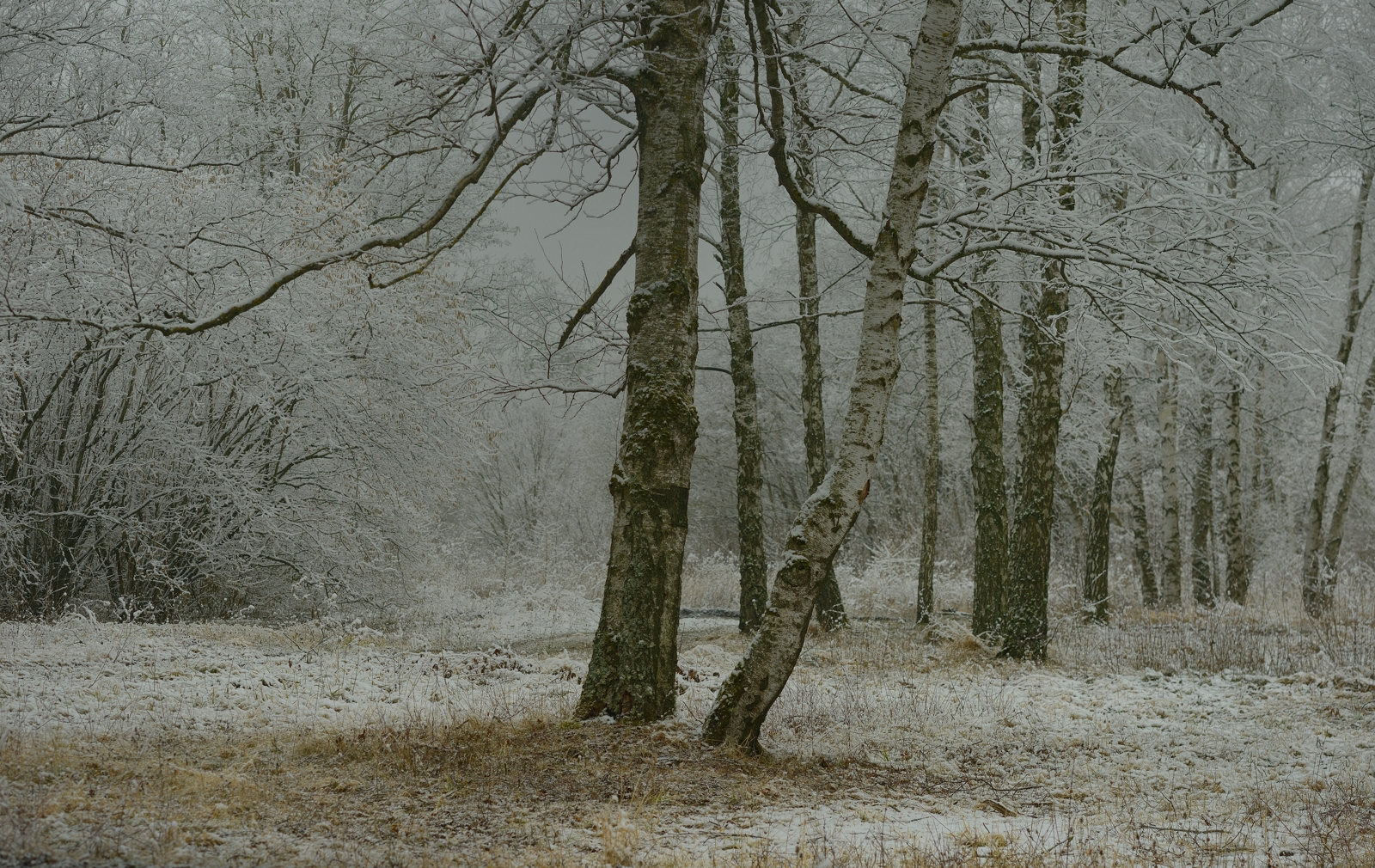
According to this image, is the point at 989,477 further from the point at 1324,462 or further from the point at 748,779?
the point at 1324,462

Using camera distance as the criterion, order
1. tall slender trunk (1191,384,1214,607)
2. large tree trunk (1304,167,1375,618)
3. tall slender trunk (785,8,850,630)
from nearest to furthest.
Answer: tall slender trunk (785,8,850,630)
large tree trunk (1304,167,1375,618)
tall slender trunk (1191,384,1214,607)

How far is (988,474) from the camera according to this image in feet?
31.6

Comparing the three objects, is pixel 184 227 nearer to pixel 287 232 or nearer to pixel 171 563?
pixel 287 232

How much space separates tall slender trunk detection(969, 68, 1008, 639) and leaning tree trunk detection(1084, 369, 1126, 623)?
3.41 metres

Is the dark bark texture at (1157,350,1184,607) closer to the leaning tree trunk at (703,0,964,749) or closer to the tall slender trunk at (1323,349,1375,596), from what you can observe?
the tall slender trunk at (1323,349,1375,596)


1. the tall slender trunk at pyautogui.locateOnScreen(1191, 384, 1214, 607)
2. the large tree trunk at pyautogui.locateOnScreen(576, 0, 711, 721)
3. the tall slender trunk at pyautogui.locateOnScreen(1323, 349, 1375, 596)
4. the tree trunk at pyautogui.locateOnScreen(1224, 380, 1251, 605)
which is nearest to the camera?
the large tree trunk at pyautogui.locateOnScreen(576, 0, 711, 721)

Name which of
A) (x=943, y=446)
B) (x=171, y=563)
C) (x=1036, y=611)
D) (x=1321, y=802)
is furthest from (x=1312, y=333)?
(x=943, y=446)

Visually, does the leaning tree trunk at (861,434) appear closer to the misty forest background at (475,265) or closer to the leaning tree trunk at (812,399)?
the misty forest background at (475,265)

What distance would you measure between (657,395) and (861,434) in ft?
3.99

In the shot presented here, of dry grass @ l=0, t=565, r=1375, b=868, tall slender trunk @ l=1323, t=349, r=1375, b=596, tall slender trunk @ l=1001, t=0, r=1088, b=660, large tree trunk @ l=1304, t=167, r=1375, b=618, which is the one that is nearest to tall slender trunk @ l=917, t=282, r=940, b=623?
tall slender trunk @ l=1001, t=0, r=1088, b=660

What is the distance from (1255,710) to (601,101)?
635cm

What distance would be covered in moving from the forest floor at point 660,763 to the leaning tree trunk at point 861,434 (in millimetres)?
414

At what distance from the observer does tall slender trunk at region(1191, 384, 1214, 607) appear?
15.3m

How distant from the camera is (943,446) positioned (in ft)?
74.1
